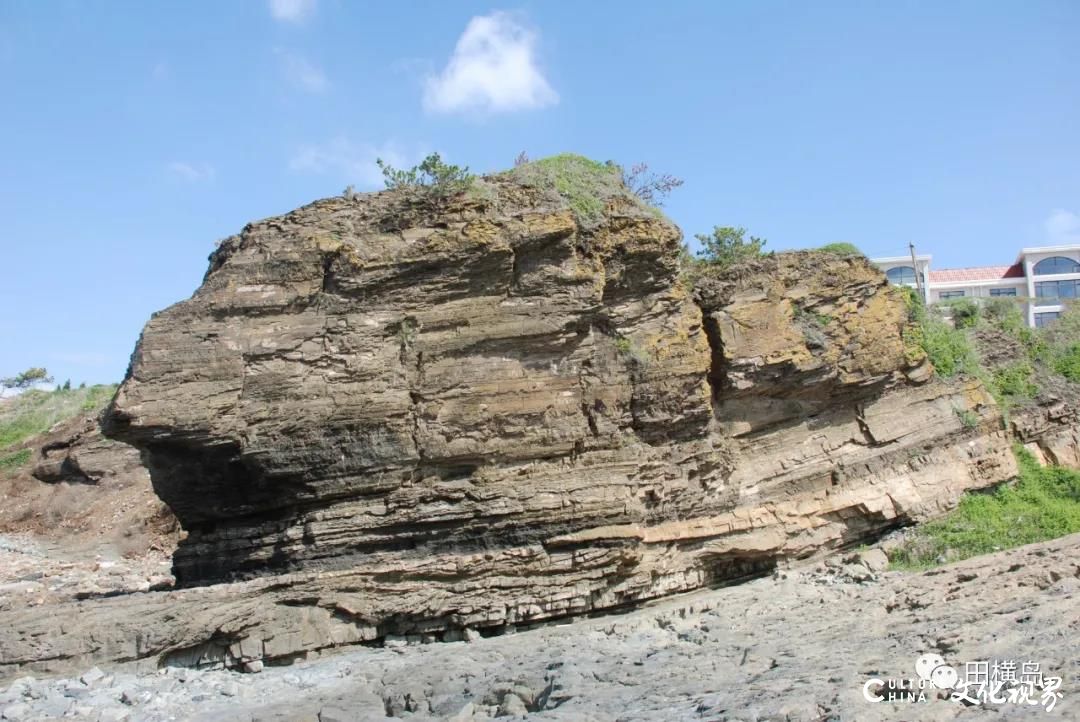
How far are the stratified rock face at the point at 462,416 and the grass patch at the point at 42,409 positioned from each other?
60.4 ft

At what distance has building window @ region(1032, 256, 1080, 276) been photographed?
4619cm

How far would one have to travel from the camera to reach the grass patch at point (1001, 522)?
13438 mm

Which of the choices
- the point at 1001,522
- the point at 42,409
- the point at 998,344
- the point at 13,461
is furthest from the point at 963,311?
the point at 42,409

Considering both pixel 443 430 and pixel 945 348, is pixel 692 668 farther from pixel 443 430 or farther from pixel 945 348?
pixel 945 348

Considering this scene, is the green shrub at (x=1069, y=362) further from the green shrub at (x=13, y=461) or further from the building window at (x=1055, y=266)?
the building window at (x=1055, y=266)

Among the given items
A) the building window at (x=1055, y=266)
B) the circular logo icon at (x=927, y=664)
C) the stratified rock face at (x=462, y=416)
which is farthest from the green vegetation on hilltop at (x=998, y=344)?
the building window at (x=1055, y=266)

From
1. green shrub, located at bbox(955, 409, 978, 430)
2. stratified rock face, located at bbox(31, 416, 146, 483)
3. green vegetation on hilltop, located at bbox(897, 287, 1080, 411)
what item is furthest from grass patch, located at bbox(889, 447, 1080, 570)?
stratified rock face, located at bbox(31, 416, 146, 483)

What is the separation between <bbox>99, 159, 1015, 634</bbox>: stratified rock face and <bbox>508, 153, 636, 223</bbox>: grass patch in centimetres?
8

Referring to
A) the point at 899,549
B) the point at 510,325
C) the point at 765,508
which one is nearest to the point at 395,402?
the point at 510,325

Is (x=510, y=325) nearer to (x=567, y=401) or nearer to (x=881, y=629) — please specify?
(x=567, y=401)

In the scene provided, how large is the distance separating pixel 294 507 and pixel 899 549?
31.7ft

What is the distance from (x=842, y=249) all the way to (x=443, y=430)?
9103mm

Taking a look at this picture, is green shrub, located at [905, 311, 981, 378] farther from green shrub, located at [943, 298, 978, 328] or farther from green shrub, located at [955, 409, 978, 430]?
green shrub, located at [943, 298, 978, 328]

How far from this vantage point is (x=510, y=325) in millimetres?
12102
